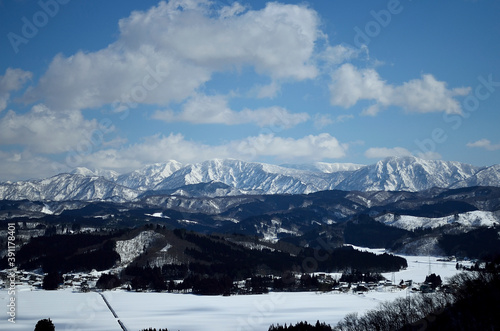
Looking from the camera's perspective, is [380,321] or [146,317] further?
[146,317]

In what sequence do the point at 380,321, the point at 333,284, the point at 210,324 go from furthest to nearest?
1. the point at 333,284
2. the point at 210,324
3. the point at 380,321

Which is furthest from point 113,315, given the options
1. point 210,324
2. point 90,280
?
point 90,280

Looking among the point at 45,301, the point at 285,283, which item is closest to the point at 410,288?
the point at 285,283

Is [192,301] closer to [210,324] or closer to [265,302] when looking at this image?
[265,302]

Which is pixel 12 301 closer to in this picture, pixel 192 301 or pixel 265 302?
pixel 192 301

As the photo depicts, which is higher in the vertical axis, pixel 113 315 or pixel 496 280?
pixel 496 280

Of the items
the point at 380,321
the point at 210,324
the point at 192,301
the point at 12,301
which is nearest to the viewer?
the point at 380,321
